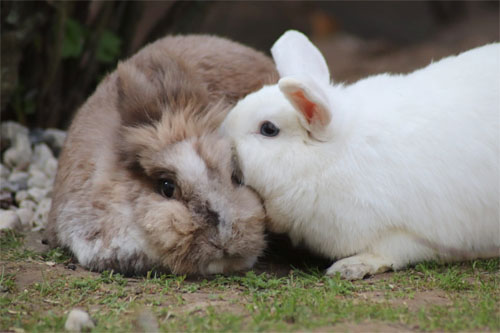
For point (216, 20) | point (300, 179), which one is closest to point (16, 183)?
point (300, 179)

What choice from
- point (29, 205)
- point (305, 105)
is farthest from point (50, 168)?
point (305, 105)

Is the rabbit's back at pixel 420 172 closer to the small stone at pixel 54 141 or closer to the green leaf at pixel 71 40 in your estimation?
the small stone at pixel 54 141

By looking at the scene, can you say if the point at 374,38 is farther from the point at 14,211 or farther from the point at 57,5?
the point at 14,211

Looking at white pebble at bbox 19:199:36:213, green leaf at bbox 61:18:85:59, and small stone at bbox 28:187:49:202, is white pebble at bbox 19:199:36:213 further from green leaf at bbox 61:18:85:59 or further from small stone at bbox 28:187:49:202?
green leaf at bbox 61:18:85:59

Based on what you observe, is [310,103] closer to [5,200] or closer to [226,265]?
[226,265]

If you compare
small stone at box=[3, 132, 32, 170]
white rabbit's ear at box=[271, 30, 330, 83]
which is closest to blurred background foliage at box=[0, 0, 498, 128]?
small stone at box=[3, 132, 32, 170]

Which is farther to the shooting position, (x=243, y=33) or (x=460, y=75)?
(x=243, y=33)
